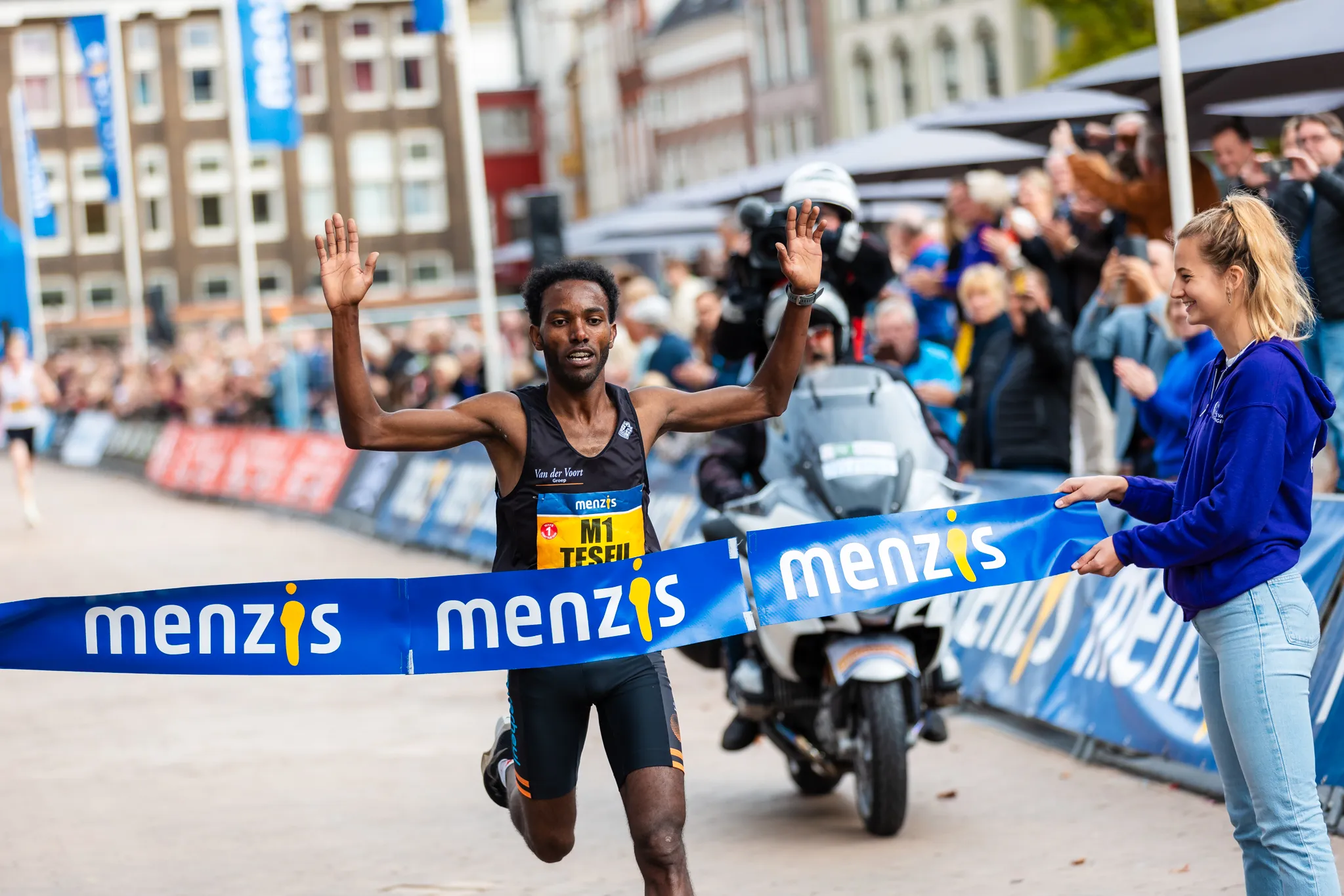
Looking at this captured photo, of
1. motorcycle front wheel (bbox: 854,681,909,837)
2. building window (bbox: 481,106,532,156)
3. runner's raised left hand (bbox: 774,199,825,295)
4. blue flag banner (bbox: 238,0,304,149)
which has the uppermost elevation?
building window (bbox: 481,106,532,156)

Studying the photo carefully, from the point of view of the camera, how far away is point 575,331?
17.8ft

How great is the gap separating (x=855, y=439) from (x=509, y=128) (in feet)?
291

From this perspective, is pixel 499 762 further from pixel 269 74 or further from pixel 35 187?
pixel 35 187

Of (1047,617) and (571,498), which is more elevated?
(571,498)

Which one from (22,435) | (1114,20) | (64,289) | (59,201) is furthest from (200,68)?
(22,435)

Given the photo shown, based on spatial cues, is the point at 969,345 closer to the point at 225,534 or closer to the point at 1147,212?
the point at 1147,212

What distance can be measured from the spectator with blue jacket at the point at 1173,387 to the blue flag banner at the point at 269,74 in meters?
20.3

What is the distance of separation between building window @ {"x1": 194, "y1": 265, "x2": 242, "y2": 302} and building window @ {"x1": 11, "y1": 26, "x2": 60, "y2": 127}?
26.9ft

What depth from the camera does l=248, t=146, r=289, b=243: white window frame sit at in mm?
85562

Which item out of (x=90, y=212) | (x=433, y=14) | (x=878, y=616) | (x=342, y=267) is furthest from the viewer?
(x=90, y=212)

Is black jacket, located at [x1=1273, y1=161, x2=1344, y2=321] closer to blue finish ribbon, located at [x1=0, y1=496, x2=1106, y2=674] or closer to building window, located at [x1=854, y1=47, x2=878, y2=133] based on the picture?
blue finish ribbon, located at [x1=0, y1=496, x2=1106, y2=674]

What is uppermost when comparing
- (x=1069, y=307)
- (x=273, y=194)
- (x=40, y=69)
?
(x=40, y=69)

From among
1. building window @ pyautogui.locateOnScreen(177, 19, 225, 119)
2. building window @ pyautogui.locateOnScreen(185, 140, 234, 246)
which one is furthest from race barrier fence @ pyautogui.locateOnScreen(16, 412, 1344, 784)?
building window @ pyautogui.locateOnScreen(177, 19, 225, 119)

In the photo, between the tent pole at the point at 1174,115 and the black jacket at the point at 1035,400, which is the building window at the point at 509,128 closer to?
the black jacket at the point at 1035,400
